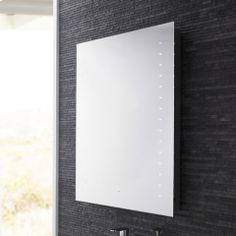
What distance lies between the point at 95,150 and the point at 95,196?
0.20 meters

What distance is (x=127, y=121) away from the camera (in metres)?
2.23

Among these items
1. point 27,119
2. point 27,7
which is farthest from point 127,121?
point 27,7

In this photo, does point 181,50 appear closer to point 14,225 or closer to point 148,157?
point 148,157

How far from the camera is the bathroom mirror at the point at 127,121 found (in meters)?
2.05

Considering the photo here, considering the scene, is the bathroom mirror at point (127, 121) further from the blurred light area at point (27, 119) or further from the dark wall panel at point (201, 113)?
the blurred light area at point (27, 119)

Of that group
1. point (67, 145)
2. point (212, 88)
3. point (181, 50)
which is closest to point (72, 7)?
point (67, 145)

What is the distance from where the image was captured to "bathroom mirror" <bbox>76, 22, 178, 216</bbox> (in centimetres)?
205

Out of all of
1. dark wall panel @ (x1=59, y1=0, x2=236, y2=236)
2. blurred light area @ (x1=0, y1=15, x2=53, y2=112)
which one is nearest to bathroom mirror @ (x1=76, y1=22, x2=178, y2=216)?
dark wall panel @ (x1=59, y1=0, x2=236, y2=236)

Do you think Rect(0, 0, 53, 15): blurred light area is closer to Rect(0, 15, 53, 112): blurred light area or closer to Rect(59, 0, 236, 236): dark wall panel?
Rect(0, 15, 53, 112): blurred light area

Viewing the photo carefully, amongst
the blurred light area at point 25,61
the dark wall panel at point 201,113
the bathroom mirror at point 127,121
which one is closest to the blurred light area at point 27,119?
the blurred light area at point 25,61

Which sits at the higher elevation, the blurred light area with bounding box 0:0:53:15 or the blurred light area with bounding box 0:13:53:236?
the blurred light area with bounding box 0:0:53:15

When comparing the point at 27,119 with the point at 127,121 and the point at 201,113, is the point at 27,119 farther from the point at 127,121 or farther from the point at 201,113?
the point at 201,113

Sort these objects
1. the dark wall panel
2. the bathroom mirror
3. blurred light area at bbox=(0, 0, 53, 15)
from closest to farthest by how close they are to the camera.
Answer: the dark wall panel < the bathroom mirror < blurred light area at bbox=(0, 0, 53, 15)

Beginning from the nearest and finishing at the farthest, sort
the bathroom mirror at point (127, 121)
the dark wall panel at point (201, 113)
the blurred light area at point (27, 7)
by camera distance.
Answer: the dark wall panel at point (201, 113), the bathroom mirror at point (127, 121), the blurred light area at point (27, 7)
